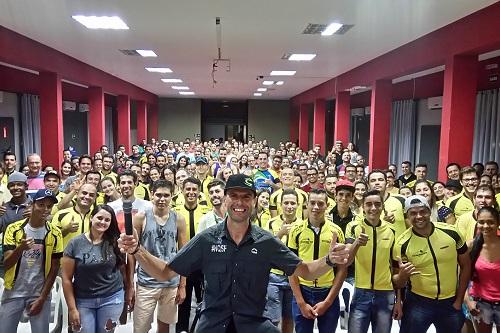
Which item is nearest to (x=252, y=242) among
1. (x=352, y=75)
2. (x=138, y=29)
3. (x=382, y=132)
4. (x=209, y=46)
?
→ (x=138, y=29)

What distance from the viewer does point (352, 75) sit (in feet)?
40.0

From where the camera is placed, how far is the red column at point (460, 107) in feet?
22.1

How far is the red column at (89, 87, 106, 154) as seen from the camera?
13.4m

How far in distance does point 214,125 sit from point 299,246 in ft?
82.1

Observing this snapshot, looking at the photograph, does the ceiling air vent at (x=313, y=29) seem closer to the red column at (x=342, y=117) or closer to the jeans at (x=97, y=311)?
the jeans at (x=97, y=311)

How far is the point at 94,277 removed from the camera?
144 inches

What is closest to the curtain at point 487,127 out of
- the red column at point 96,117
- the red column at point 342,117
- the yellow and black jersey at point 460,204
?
the red column at point 342,117

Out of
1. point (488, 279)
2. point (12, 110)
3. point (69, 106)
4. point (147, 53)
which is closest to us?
point (488, 279)

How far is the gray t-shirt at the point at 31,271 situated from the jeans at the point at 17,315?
0.05m

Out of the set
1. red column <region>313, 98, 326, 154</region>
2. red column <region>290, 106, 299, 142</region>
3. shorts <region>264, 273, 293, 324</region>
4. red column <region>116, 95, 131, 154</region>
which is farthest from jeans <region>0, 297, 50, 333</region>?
red column <region>290, 106, 299, 142</region>

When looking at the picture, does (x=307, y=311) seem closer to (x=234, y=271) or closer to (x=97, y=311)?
(x=234, y=271)

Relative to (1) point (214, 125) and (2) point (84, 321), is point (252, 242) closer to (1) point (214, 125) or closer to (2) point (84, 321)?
(2) point (84, 321)

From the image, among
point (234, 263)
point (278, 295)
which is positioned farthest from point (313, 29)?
point (234, 263)

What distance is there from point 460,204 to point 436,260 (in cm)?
224
